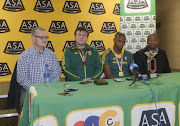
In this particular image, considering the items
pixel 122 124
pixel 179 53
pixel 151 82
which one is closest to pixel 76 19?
pixel 151 82

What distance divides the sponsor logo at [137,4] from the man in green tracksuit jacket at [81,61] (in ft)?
6.40

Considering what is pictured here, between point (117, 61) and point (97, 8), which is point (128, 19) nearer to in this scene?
point (97, 8)

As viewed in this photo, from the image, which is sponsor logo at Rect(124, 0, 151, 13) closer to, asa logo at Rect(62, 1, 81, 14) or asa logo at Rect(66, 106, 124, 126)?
asa logo at Rect(62, 1, 81, 14)

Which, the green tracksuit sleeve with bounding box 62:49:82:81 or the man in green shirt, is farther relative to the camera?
the man in green shirt

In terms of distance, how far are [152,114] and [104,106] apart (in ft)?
1.40

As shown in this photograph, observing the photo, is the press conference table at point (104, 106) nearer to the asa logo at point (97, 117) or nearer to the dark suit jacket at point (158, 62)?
the asa logo at point (97, 117)

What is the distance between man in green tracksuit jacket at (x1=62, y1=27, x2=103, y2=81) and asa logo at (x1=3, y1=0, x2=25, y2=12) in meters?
2.25

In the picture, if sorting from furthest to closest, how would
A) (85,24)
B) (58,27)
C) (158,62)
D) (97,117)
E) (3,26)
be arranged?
(85,24), (58,27), (3,26), (158,62), (97,117)

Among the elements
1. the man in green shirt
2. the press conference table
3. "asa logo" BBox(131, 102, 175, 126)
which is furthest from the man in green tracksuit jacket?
"asa logo" BBox(131, 102, 175, 126)

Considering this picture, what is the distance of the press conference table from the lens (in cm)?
127

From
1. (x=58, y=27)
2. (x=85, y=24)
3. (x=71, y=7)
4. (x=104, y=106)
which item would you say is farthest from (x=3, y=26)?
(x=104, y=106)

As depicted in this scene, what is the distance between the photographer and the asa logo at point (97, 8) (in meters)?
4.55

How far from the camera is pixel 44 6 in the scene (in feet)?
14.1

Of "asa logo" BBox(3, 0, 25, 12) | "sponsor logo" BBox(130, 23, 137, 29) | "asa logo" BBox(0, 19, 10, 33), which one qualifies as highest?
"asa logo" BBox(3, 0, 25, 12)
